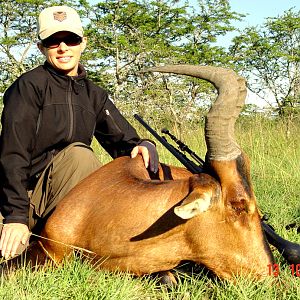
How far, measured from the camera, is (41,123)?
3637 millimetres

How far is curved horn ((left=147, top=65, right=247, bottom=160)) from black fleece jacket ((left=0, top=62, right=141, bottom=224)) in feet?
4.10

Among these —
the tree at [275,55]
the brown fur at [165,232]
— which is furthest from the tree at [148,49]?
the brown fur at [165,232]

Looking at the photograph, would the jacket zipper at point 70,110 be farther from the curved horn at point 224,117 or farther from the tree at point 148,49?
the tree at point 148,49

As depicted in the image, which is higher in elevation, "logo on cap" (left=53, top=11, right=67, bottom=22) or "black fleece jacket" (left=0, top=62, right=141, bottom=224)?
"logo on cap" (left=53, top=11, right=67, bottom=22)

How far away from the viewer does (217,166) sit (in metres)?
2.77

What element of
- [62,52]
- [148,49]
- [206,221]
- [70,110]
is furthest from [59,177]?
[148,49]

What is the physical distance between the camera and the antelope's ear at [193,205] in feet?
8.24

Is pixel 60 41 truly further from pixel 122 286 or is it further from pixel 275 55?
pixel 275 55

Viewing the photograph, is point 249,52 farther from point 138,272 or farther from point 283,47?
point 138,272

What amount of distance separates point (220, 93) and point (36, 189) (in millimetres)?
1579

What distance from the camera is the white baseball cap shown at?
365 cm

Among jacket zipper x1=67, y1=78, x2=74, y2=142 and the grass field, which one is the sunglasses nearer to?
jacket zipper x1=67, y1=78, x2=74, y2=142

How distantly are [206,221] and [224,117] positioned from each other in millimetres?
521

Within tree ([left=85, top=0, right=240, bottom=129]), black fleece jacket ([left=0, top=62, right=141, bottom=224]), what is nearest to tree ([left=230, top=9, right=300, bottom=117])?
tree ([left=85, top=0, right=240, bottom=129])
